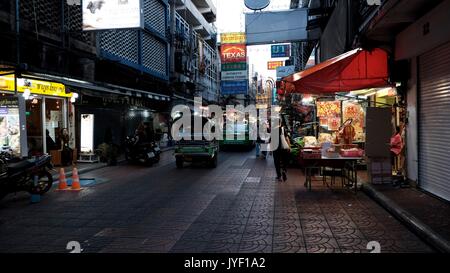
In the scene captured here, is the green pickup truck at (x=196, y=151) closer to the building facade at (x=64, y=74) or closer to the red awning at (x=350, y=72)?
the building facade at (x=64, y=74)

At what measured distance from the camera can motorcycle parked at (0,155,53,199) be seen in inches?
355

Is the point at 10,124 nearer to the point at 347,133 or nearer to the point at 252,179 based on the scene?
the point at 252,179

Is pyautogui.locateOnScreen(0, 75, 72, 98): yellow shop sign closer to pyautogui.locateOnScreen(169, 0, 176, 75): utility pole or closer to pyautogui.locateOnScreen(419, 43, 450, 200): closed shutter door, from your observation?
pyautogui.locateOnScreen(419, 43, 450, 200): closed shutter door

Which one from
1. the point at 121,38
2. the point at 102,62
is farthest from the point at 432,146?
the point at 121,38

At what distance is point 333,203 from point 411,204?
1652 millimetres

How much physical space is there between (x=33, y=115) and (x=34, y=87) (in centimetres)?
162

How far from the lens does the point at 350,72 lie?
1156cm

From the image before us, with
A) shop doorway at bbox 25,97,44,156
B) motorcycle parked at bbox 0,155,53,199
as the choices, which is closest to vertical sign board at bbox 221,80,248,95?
shop doorway at bbox 25,97,44,156

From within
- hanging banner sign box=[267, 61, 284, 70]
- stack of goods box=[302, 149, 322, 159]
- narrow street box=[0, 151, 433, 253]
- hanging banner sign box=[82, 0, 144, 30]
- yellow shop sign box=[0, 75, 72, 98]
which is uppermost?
hanging banner sign box=[267, 61, 284, 70]

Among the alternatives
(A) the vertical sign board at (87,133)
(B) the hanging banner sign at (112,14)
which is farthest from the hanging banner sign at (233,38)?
(A) the vertical sign board at (87,133)

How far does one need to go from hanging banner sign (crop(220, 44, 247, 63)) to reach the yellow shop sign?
40.3 ft

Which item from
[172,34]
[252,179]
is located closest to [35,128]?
[252,179]

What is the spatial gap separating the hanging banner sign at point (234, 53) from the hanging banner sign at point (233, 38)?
372 mm
